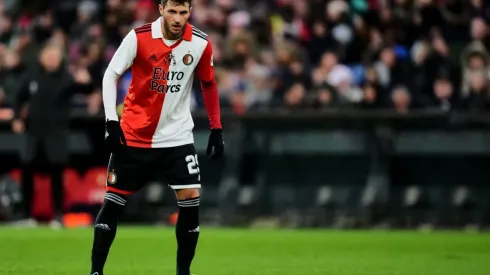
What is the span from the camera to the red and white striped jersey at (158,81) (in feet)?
27.9

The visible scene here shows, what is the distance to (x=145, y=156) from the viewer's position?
28.3 ft

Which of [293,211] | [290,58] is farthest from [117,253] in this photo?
[290,58]

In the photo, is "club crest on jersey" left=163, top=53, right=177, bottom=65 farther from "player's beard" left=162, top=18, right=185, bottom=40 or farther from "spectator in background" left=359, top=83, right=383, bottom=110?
"spectator in background" left=359, top=83, right=383, bottom=110

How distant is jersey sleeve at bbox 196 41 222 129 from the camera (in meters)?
8.77

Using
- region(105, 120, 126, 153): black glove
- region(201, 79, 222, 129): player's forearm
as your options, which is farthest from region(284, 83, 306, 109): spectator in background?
region(105, 120, 126, 153): black glove

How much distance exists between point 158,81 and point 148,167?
2.21 ft

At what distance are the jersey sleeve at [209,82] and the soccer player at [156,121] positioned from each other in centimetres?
1

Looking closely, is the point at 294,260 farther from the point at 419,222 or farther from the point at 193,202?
the point at 419,222

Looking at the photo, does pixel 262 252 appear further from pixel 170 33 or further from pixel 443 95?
pixel 443 95

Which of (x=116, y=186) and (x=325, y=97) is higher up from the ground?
(x=116, y=186)

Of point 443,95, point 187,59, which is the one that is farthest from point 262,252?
point 443,95

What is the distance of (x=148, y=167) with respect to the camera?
866 cm

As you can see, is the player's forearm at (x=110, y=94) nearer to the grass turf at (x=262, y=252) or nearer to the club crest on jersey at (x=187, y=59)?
the club crest on jersey at (x=187, y=59)

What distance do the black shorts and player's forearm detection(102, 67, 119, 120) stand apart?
0.39 m
